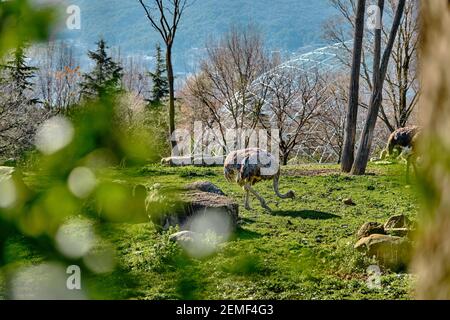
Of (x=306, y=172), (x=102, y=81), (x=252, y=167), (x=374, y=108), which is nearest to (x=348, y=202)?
(x=252, y=167)

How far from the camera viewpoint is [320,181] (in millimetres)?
12578

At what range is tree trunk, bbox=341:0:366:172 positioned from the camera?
540 inches

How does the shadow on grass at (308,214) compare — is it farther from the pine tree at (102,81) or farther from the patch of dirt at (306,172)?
the pine tree at (102,81)

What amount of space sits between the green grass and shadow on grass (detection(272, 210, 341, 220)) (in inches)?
0.6

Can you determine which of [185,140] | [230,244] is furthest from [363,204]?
[185,140]

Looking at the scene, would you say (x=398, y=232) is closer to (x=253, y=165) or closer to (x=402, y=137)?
(x=253, y=165)

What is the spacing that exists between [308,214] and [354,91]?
605 centimetres

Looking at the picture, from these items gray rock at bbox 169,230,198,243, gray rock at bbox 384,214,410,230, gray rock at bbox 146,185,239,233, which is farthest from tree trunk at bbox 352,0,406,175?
gray rock at bbox 169,230,198,243

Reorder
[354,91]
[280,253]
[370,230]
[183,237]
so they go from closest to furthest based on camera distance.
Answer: [280,253], [183,237], [370,230], [354,91]

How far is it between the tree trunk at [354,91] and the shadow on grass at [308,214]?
5734mm

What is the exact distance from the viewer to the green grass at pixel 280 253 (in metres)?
1.36

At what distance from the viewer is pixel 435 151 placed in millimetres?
442

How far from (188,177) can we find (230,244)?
711 cm
